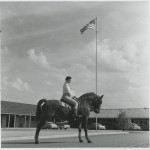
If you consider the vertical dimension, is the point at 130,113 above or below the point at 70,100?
below

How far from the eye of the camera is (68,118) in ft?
41.3

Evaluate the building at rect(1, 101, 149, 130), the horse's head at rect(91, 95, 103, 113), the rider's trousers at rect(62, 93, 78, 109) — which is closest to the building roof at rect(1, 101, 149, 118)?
the building at rect(1, 101, 149, 130)

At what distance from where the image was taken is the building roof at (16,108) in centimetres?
4702

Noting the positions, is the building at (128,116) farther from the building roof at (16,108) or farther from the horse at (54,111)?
the horse at (54,111)

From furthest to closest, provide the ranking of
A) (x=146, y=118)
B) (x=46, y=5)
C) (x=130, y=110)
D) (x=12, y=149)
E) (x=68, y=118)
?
(x=130, y=110), (x=146, y=118), (x=46, y=5), (x=68, y=118), (x=12, y=149)

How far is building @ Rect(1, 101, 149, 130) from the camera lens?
4809cm

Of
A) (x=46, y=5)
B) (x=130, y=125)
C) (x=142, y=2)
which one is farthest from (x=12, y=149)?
(x=130, y=125)

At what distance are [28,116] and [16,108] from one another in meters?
4.39

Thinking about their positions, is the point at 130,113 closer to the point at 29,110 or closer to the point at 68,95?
the point at 29,110

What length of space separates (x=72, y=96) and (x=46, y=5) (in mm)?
5342

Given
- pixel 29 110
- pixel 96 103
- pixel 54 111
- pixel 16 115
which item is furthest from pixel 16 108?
pixel 54 111

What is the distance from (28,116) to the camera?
175 feet

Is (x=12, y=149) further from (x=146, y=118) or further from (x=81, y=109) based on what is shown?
(x=146, y=118)

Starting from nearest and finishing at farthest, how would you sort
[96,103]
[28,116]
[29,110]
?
[96,103] → [29,110] → [28,116]
